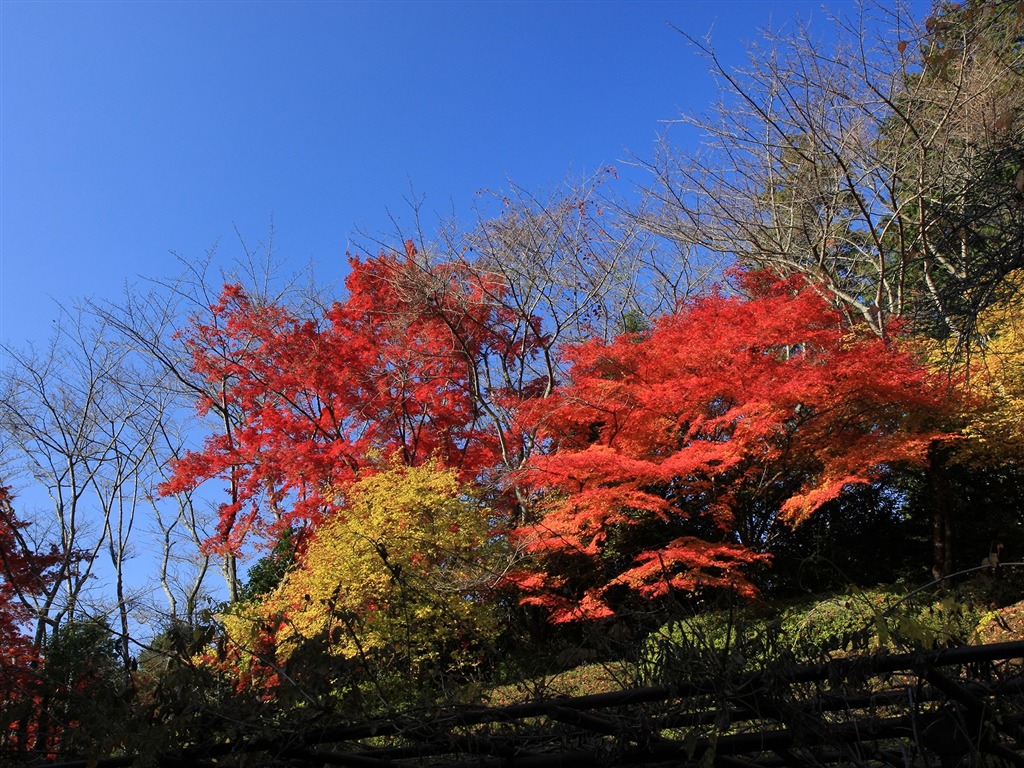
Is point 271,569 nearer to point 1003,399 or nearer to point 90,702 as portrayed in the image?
point 1003,399

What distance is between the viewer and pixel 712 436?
13000mm

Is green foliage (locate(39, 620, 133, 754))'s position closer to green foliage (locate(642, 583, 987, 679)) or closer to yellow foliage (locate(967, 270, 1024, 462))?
green foliage (locate(642, 583, 987, 679))

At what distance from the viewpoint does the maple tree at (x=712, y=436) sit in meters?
11.0

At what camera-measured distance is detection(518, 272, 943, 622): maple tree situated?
431 inches

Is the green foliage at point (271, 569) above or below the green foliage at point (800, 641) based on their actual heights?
above

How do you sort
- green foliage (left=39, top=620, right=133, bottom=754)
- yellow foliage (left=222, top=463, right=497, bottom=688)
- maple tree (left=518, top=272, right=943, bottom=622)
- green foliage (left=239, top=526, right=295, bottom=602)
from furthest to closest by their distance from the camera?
1. green foliage (left=239, top=526, right=295, bottom=602)
2. maple tree (left=518, top=272, right=943, bottom=622)
3. yellow foliage (left=222, top=463, right=497, bottom=688)
4. green foliage (left=39, top=620, right=133, bottom=754)

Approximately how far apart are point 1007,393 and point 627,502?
6.26 m

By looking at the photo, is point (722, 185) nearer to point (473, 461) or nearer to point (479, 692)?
point (473, 461)

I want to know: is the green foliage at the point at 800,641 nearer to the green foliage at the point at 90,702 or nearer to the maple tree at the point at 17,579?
the green foliage at the point at 90,702

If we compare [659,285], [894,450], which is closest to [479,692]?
[894,450]

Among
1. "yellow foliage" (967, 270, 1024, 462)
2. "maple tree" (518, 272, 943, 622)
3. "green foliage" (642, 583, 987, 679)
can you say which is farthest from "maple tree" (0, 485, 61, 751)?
"yellow foliage" (967, 270, 1024, 462)

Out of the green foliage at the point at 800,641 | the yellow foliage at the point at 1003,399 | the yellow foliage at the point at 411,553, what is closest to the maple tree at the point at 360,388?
the yellow foliage at the point at 411,553

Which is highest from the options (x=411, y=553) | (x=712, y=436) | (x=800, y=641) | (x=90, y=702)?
(x=712, y=436)

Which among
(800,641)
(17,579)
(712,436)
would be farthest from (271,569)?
(800,641)
